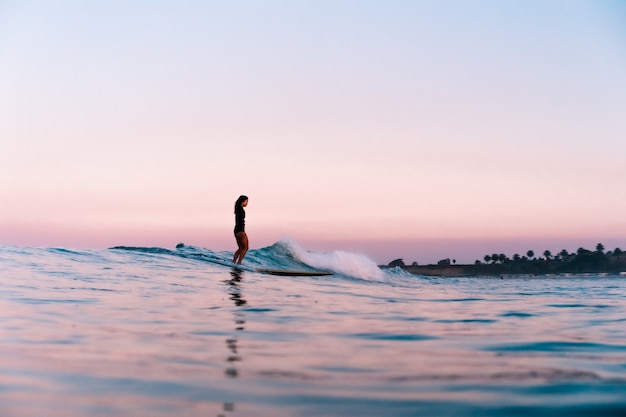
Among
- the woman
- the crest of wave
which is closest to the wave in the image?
the crest of wave

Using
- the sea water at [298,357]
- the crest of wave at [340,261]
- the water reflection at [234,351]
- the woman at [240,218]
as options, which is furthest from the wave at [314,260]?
the water reflection at [234,351]

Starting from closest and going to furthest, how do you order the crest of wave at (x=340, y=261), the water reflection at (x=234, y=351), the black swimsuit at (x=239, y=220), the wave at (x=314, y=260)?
the water reflection at (x=234, y=351) → the black swimsuit at (x=239, y=220) → the wave at (x=314, y=260) → the crest of wave at (x=340, y=261)

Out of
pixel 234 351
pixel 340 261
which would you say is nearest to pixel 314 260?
pixel 340 261

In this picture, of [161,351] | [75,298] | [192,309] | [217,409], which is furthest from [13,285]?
[217,409]

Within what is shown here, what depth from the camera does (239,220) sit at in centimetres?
1839

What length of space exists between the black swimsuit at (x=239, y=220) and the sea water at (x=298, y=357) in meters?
9.16

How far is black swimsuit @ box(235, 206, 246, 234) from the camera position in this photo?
18.4m

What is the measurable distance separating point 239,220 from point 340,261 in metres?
11.5

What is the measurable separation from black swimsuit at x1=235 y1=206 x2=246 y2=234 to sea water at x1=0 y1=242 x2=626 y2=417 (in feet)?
30.0

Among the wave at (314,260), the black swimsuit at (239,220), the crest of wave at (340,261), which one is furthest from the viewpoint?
the crest of wave at (340,261)

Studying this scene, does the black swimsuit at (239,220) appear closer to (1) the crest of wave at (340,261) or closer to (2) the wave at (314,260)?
(2) the wave at (314,260)

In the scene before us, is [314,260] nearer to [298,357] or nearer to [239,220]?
[239,220]

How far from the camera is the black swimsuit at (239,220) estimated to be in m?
18.4

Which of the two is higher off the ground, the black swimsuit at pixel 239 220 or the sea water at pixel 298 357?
the black swimsuit at pixel 239 220
